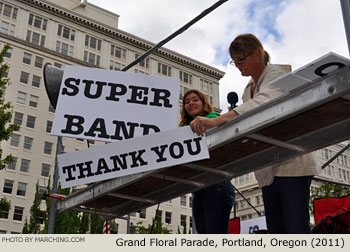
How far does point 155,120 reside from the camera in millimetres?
3688

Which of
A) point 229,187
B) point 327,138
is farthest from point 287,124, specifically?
point 229,187

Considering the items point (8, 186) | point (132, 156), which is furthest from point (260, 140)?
point (8, 186)

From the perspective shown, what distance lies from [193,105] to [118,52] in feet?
187

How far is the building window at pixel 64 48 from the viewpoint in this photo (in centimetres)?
5416

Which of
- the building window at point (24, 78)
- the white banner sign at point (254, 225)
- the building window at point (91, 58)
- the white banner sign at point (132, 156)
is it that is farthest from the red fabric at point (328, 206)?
the building window at point (91, 58)

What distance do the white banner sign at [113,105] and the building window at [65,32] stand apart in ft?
176

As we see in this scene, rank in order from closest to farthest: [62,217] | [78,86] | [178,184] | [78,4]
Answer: [178,184] → [78,86] → [62,217] → [78,4]

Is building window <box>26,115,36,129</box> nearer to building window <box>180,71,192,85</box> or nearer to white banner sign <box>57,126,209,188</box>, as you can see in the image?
building window <box>180,71,192,85</box>

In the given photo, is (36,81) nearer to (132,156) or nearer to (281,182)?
(132,156)

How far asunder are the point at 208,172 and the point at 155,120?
2.63 feet

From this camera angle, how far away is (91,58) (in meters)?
57.1

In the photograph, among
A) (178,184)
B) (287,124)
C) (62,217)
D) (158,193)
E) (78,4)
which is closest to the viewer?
(287,124)

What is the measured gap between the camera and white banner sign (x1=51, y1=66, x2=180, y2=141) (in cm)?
358

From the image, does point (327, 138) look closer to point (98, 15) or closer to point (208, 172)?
point (208, 172)
